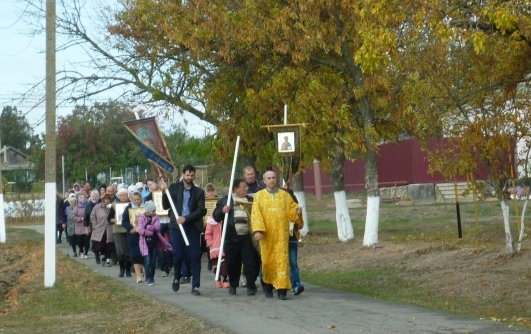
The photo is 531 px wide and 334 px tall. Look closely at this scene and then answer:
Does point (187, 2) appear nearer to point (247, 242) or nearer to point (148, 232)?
point (148, 232)

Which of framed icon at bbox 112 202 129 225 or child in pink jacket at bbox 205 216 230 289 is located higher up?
framed icon at bbox 112 202 129 225

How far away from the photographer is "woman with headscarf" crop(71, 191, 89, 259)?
2766 cm

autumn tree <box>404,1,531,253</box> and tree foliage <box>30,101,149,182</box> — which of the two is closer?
autumn tree <box>404,1,531,253</box>

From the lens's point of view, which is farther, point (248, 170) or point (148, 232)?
point (148, 232)

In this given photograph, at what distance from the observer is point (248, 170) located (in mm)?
15836

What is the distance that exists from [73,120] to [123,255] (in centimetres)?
4017

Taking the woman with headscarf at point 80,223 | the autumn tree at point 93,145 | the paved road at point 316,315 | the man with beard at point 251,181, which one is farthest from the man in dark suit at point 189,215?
the autumn tree at point 93,145

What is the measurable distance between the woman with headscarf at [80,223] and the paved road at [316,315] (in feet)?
38.2

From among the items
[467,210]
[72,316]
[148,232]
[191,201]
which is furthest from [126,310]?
[467,210]

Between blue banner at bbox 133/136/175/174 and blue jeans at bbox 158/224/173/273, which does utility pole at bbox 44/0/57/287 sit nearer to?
blue jeans at bbox 158/224/173/273

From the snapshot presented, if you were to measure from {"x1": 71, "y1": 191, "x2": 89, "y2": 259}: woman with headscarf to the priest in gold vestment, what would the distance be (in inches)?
527

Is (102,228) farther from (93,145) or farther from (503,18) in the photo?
(93,145)

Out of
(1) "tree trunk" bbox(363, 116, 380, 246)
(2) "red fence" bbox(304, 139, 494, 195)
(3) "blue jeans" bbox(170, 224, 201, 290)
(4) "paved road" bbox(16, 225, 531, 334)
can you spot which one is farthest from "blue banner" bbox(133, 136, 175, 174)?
(2) "red fence" bbox(304, 139, 494, 195)

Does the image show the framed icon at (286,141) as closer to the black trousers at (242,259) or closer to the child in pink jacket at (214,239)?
the child in pink jacket at (214,239)
